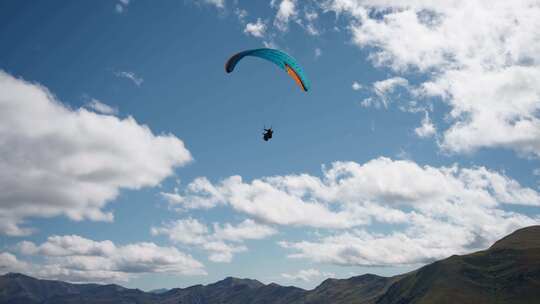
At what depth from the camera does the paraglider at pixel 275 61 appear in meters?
47.5

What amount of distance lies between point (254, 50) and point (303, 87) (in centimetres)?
682

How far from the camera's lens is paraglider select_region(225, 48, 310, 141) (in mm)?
47500

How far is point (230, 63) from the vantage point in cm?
4859

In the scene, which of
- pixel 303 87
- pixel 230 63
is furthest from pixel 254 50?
pixel 303 87

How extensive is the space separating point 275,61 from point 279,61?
52cm

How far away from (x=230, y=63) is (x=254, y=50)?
3.06 metres

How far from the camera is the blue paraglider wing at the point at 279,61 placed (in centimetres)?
4750

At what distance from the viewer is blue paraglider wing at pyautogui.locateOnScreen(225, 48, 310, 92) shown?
47500 mm

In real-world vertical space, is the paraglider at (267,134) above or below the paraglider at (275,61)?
below

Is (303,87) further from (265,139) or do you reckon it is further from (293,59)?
(265,139)

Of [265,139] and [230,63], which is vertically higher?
[230,63]

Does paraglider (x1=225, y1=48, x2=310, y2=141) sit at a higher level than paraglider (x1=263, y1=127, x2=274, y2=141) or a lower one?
higher

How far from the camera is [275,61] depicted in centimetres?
4894

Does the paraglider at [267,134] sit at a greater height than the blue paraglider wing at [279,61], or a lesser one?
lesser
